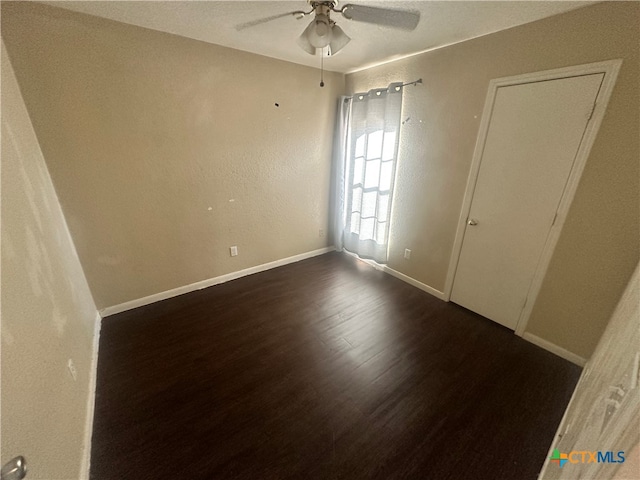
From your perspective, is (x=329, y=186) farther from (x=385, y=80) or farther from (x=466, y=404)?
(x=466, y=404)

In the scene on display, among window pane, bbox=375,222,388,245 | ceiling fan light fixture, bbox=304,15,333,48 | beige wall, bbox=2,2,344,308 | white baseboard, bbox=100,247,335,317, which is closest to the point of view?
ceiling fan light fixture, bbox=304,15,333,48

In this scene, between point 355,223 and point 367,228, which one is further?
point 355,223

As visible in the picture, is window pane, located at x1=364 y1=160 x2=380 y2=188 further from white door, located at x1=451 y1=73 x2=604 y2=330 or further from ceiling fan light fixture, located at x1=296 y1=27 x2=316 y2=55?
ceiling fan light fixture, located at x1=296 y1=27 x2=316 y2=55

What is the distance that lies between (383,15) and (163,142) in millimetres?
1908

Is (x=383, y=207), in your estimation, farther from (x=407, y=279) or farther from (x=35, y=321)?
(x=35, y=321)

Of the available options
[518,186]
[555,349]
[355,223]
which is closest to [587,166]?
[518,186]

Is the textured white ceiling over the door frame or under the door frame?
over

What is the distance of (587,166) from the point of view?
5.20 feet

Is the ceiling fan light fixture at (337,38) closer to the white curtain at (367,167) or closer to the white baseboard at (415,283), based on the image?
the white curtain at (367,167)

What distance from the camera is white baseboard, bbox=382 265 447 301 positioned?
2568mm

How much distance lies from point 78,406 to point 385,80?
346 centimetres

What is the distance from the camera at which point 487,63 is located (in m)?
1.93

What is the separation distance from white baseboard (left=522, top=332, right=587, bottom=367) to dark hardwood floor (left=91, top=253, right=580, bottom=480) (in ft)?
0.18

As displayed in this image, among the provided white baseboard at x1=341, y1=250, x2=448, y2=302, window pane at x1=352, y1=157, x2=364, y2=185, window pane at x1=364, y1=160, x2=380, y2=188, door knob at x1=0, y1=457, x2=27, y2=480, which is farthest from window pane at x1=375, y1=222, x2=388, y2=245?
door knob at x1=0, y1=457, x2=27, y2=480
